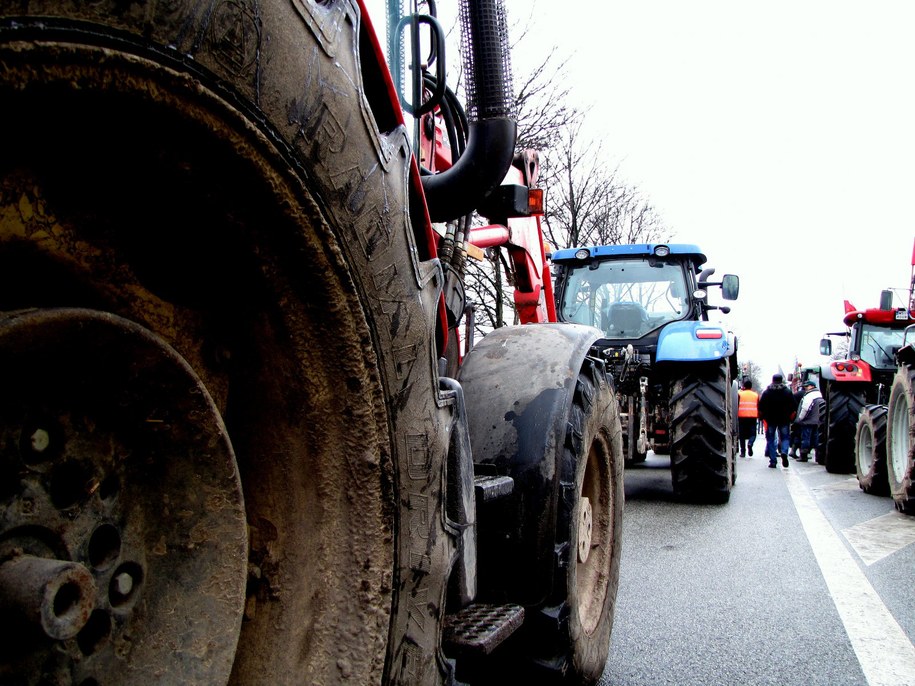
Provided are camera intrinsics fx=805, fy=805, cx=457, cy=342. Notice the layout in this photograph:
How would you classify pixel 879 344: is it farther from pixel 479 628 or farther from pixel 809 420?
pixel 479 628

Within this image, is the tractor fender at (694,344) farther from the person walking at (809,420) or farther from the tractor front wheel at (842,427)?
the person walking at (809,420)

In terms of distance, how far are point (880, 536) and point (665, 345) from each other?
2903 millimetres

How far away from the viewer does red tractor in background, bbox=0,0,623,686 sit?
3.46 ft

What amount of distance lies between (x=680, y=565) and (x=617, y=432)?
9.99 feet

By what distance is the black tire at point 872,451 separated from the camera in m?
10.3

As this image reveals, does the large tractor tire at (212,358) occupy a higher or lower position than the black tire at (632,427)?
higher

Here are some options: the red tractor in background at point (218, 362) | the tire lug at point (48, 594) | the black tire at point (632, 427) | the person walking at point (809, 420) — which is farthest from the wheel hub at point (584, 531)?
the person walking at point (809, 420)

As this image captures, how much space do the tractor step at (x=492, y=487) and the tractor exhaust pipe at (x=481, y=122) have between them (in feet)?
2.73

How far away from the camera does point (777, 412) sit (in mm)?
16578

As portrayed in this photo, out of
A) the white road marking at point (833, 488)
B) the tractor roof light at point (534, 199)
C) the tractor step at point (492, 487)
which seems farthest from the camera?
the white road marking at point (833, 488)

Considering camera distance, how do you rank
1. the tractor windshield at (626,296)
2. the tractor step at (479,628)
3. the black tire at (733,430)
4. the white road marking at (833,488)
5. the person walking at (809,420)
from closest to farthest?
the tractor step at (479,628) < the tractor windshield at (626,296) < the black tire at (733,430) < the white road marking at (833,488) < the person walking at (809,420)

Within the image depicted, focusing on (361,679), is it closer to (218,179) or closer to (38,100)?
(218,179)

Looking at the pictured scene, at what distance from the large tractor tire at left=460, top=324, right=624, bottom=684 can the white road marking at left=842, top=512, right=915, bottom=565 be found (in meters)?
4.36

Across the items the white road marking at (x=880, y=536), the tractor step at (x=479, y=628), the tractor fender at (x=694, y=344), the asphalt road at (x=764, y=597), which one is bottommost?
the white road marking at (x=880, y=536)
